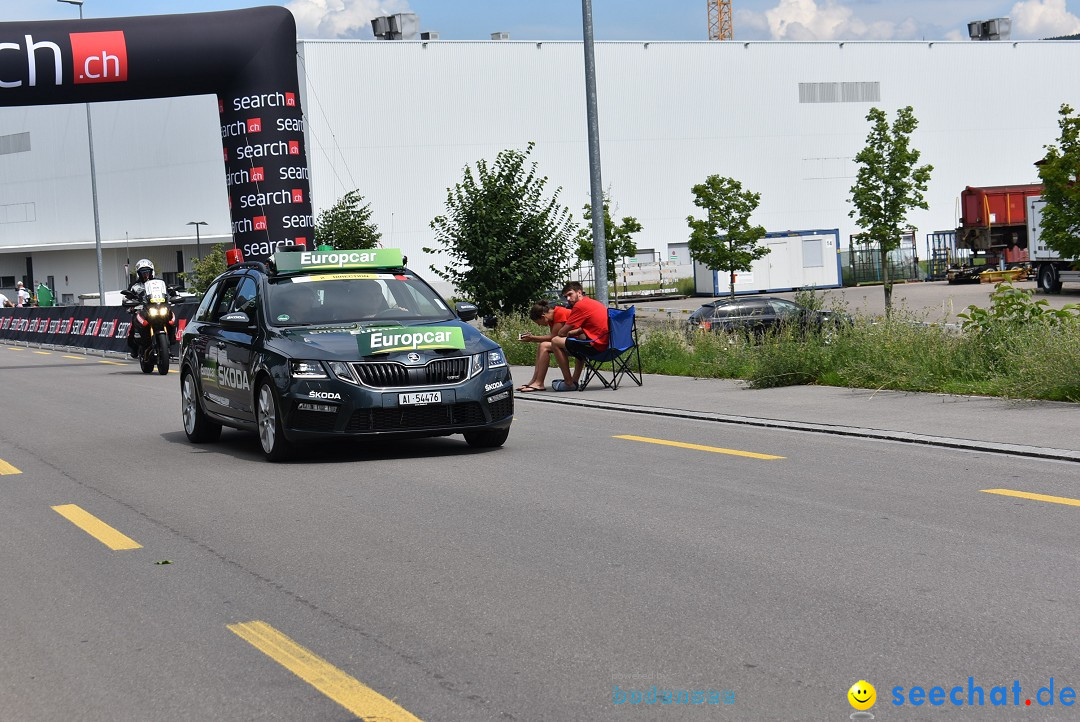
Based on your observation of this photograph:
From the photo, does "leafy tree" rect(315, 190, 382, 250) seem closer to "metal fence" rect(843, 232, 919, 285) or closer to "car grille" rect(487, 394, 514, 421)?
"metal fence" rect(843, 232, 919, 285)

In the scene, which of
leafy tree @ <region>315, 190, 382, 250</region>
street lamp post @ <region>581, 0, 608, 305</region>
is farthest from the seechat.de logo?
leafy tree @ <region>315, 190, 382, 250</region>

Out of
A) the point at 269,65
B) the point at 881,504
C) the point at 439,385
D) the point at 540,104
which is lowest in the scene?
the point at 881,504

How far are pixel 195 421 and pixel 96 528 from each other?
15.7ft

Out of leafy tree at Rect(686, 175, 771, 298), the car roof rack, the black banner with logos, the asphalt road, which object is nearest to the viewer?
the asphalt road

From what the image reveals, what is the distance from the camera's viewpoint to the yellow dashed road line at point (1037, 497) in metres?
7.91

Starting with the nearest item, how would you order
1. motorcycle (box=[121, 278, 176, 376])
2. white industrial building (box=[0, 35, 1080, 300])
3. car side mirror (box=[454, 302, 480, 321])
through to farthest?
car side mirror (box=[454, 302, 480, 321]), motorcycle (box=[121, 278, 176, 376]), white industrial building (box=[0, 35, 1080, 300])

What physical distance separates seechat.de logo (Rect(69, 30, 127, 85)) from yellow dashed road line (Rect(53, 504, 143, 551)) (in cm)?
1642

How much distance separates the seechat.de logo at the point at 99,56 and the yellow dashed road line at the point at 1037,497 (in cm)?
1956

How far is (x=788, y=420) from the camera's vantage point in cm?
1280

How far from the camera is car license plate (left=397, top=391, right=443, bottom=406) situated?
34.6ft

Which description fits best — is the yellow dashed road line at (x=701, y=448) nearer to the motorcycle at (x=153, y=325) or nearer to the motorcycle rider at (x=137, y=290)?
the motorcycle at (x=153, y=325)

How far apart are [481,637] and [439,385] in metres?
5.53

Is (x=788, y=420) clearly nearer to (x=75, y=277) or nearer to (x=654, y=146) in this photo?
(x=654, y=146)

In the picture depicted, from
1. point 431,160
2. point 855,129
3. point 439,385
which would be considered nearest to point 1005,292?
point 439,385
